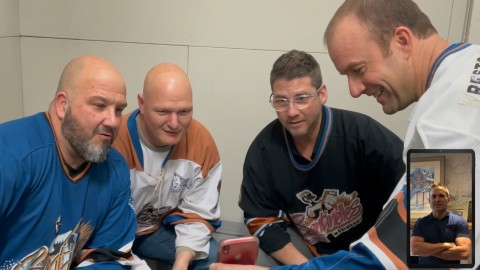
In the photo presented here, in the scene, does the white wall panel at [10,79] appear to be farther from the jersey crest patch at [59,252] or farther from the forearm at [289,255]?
the forearm at [289,255]

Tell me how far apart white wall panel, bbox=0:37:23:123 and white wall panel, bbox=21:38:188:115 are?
4 cm

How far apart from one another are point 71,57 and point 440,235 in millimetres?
1998

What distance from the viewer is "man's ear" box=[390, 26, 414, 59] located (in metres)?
0.95

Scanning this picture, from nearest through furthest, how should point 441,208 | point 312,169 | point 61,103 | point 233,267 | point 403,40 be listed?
1. point 441,208
2. point 403,40
3. point 233,267
4. point 61,103
5. point 312,169

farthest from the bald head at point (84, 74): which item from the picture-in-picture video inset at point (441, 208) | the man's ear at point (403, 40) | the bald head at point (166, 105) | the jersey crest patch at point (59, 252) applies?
the picture-in-picture video inset at point (441, 208)

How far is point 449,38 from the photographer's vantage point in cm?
197

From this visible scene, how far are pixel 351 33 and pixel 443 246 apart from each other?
489mm

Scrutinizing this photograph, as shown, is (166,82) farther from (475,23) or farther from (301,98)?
(475,23)

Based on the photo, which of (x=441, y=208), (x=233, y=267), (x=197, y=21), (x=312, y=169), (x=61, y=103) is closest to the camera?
(x=441, y=208)

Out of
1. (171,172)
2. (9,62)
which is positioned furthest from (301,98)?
(9,62)

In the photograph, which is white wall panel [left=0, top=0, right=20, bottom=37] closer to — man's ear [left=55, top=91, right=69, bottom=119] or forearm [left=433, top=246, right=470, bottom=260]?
man's ear [left=55, top=91, right=69, bottom=119]

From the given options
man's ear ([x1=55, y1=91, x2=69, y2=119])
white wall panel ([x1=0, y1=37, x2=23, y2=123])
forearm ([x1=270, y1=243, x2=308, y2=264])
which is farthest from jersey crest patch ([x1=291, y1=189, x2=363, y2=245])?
white wall panel ([x1=0, y1=37, x2=23, y2=123])

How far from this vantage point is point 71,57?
7.37 feet

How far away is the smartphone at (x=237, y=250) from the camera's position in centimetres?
128
